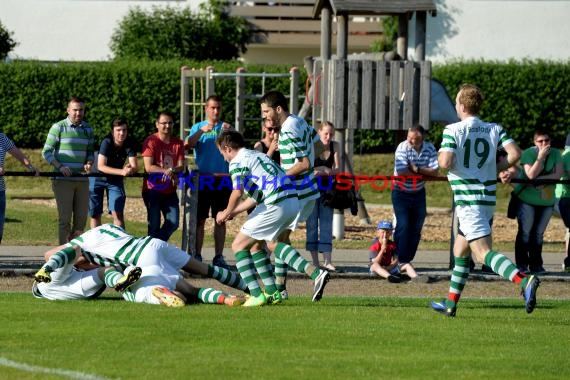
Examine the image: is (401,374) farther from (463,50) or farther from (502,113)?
(463,50)

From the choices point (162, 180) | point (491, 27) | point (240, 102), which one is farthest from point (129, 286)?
point (491, 27)

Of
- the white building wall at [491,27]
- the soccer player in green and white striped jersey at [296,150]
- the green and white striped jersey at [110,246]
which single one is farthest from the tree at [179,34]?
the green and white striped jersey at [110,246]

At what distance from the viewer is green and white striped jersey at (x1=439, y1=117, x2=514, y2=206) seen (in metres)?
11.4

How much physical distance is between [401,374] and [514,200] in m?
8.56

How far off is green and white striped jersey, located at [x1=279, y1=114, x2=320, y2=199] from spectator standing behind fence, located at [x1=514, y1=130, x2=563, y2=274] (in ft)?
16.6

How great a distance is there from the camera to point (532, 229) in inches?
661

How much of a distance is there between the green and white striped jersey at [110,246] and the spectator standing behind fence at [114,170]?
11.4ft

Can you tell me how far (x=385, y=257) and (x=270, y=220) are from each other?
4504mm

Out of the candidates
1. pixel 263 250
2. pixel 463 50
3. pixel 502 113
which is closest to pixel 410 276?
pixel 263 250

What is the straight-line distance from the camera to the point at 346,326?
35.4ft

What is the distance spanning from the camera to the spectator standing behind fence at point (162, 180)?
15.7 meters

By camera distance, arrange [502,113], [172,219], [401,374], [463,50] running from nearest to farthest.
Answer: [401,374] < [172,219] < [502,113] < [463,50]

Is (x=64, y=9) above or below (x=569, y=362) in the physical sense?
above

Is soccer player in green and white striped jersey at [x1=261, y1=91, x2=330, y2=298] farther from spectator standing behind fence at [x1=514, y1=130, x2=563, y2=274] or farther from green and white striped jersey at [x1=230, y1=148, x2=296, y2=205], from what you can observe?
spectator standing behind fence at [x1=514, y1=130, x2=563, y2=274]
